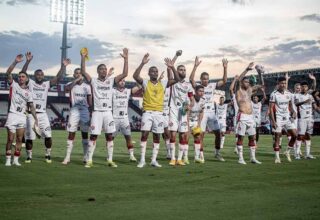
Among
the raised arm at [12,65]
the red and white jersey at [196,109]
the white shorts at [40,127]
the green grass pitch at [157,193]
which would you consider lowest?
the green grass pitch at [157,193]

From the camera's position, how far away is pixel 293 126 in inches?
563

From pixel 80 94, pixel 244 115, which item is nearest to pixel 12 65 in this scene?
pixel 80 94

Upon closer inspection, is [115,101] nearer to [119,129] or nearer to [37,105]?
[119,129]

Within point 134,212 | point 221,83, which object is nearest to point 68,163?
point 221,83

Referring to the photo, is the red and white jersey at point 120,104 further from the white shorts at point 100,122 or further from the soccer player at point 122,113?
the white shorts at point 100,122

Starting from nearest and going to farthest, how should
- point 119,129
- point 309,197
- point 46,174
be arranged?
point 309,197, point 46,174, point 119,129

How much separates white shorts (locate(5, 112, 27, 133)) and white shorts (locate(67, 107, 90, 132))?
1434 millimetres

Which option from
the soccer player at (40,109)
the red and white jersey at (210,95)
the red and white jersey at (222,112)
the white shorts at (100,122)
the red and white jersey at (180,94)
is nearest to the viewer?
the white shorts at (100,122)

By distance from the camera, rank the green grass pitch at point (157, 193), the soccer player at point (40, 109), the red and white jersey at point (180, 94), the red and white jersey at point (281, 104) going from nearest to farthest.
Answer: the green grass pitch at point (157, 193) < the soccer player at point (40, 109) < the red and white jersey at point (180, 94) < the red and white jersey at point (281, 104)

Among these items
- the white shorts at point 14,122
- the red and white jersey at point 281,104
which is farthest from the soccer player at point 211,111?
the white shorts at point 14,122

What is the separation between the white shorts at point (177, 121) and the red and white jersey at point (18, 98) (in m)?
3.82

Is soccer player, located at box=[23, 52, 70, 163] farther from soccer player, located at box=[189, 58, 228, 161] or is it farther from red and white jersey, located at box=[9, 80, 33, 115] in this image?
soccer player, located at box=[189, 58, 228, 161]

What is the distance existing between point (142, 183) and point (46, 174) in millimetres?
2416

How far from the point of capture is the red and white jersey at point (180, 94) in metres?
12.3
